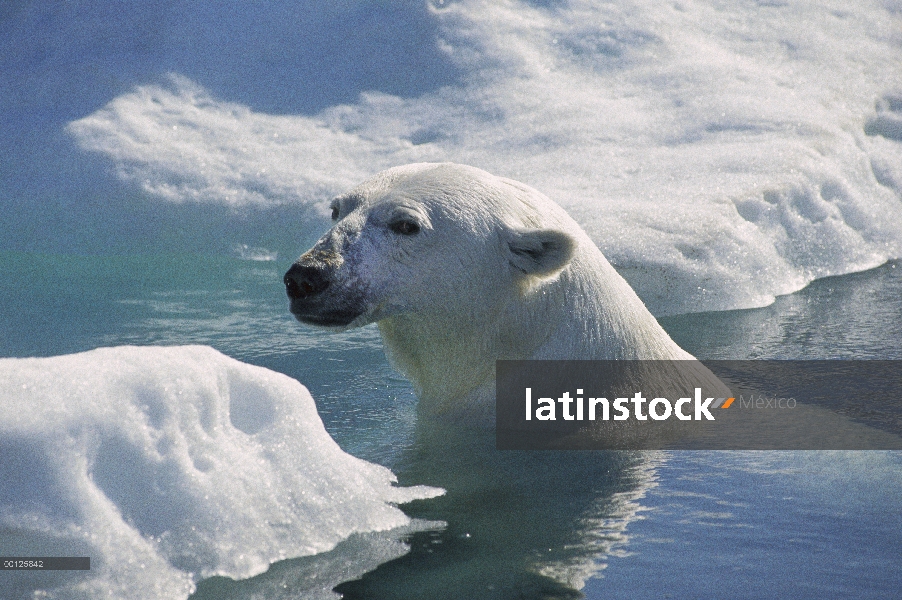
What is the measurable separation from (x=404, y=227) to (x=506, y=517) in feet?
3.83

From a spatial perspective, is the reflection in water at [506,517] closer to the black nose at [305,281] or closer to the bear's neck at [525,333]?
the bear's neck at [525,333]

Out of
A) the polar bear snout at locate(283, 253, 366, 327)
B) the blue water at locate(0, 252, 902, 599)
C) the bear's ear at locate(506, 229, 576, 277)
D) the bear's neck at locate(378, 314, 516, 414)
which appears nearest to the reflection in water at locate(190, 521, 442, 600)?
the blue water at locate(0, 252, 902, 599)

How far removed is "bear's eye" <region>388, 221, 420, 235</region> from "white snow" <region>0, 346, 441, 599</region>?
0.86 metres

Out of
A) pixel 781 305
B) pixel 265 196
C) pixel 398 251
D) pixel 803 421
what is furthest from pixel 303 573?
pixel 265 196

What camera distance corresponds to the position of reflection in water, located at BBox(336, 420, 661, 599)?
2.64 m

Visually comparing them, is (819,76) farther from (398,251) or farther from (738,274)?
(398,251)

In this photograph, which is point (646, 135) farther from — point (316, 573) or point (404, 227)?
point (316, 573)

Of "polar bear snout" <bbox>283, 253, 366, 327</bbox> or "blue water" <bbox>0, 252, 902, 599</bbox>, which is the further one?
"polar bear snout" <bbox>283, 253, 366, 327</bbox>

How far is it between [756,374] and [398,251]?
8.33 feet

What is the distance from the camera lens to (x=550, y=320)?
3.80 metres

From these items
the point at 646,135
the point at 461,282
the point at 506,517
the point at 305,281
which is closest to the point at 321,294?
the point at 305,281

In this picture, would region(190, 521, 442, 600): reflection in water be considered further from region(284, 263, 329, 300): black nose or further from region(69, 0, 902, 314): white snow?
region(69, 0, 902, 314): white snow

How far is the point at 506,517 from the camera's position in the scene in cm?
322

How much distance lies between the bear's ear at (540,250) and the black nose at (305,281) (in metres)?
0.76
